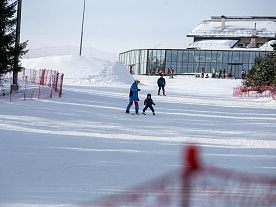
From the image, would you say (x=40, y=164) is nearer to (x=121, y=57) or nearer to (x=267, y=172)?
(x=267, y=172)

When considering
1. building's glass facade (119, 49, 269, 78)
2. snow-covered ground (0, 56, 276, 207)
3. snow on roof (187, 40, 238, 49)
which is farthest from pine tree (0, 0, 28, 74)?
snow on roof (187, 40, 238, 49)

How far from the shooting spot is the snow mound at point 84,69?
38.0m

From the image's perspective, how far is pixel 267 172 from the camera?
7547 mm

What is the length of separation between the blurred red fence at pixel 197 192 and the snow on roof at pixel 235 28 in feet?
207

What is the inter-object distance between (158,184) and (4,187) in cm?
222

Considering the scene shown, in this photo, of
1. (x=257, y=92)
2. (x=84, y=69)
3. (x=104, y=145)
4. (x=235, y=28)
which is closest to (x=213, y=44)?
(x=235, y=28)

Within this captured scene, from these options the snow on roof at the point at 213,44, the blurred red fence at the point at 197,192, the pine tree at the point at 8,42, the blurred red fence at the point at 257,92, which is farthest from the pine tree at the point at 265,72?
the snow on roof at the point at 213,44

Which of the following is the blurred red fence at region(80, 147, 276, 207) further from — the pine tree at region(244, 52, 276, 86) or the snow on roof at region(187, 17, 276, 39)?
the snow on roof at region(187, 17, 276, 39)

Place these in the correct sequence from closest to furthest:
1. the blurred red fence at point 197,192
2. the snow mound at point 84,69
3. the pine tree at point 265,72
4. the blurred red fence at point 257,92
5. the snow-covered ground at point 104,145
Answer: the blurred red fence at point 197,192 < the snow-covered ground at point 104,145 < the blurred red fence at point 257,92 < the pine tree at point 265,72 < the snow mound at point 84,69

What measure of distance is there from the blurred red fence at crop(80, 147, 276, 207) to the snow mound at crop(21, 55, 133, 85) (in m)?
31.1

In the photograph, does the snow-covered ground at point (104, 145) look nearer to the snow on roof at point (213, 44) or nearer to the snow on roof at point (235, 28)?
the snow on roof at point (213, 44)

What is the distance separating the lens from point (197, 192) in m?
5.85

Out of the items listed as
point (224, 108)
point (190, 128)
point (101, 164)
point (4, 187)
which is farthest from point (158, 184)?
point (224, 108)

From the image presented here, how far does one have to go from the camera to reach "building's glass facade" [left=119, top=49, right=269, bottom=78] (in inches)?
2355
